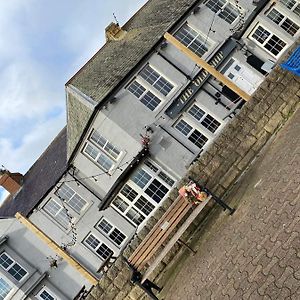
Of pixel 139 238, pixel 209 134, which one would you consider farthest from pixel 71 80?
pixel 139 238

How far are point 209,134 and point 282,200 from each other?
1666cm

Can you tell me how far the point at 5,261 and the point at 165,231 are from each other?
65.9ft

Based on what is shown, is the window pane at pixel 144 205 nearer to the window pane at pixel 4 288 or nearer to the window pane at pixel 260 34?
the window pane at pixel 4 288

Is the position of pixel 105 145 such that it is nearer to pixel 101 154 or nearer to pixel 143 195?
pixel 101 154

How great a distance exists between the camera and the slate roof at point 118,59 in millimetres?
27531

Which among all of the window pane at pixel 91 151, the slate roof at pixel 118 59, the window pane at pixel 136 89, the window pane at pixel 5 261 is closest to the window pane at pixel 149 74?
the window pane at pixel 136 89

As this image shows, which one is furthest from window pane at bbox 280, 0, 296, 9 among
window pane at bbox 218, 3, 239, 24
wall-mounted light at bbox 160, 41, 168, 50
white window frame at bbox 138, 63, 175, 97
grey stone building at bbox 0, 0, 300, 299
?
white window frame at bbox 138, 63, 175, 97

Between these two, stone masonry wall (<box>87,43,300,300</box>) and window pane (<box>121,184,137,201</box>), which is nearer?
stone masonry wall (<box>87,43,300,300</box>)

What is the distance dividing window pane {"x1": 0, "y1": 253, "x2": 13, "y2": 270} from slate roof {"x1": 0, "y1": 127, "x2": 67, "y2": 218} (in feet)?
8.96

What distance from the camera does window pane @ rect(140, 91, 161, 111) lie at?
91.5 feet

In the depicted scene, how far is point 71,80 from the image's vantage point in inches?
1153

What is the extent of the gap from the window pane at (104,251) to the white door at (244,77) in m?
11.9

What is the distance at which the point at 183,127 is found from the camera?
27.9 metres

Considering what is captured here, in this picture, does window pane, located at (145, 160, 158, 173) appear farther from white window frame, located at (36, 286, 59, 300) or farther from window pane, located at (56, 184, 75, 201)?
white window frame, located at (36, 286, 59, 300)
